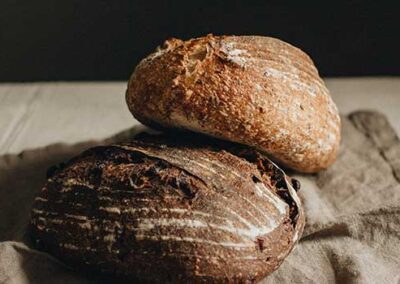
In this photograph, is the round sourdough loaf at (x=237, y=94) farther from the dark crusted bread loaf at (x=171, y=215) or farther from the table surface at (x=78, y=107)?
the table surface at (x=78, y=107)

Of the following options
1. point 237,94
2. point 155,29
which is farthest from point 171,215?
point 155,29

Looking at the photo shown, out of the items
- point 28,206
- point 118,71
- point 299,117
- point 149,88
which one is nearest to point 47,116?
point 118,71

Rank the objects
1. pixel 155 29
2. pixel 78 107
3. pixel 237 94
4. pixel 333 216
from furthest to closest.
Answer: pixel 155 29 → pixel 78 107 → pixel 333 216 → pixel 237 94

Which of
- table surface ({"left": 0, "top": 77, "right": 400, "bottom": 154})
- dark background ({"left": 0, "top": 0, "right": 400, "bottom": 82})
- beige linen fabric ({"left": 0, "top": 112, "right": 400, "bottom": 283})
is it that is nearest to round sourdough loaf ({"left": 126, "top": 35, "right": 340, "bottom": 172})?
beige linen fabric ({"left": 0, "top": 112, "right": 400, "bottom": 283})

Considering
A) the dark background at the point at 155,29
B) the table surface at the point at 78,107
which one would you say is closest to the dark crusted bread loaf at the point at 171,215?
the table surface at the point at 78,107

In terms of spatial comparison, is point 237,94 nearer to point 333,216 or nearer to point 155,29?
point 333,216

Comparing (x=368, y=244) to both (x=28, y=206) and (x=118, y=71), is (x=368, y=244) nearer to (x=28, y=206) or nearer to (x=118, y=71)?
(x=28, y=206)
